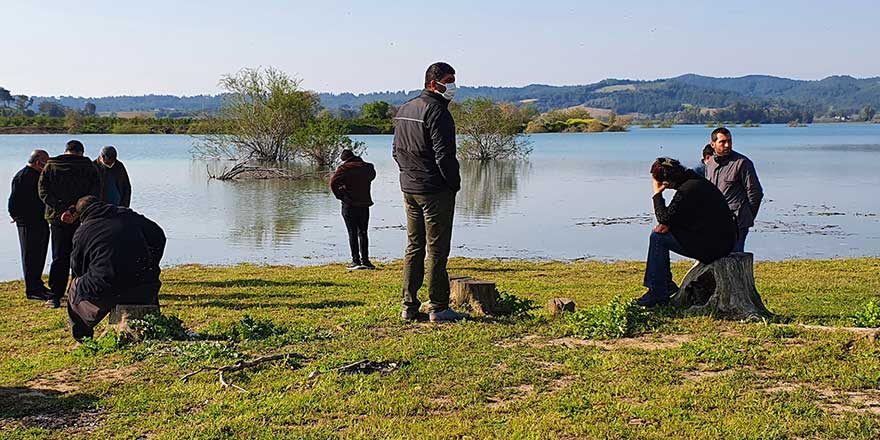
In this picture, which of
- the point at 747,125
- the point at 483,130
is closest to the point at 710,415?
the point at 483,130

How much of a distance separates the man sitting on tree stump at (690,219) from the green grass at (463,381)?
21.9 inches

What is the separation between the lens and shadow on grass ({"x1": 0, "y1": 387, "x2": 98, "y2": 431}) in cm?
520

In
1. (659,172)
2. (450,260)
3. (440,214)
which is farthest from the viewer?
(450,260)

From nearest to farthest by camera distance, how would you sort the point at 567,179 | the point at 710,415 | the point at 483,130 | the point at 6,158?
1. the point at 710,415
2. the point at 567,179
3. the point at 6,158
4. the point at 483,130

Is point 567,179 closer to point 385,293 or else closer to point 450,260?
point 450,260

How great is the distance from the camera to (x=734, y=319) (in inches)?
285

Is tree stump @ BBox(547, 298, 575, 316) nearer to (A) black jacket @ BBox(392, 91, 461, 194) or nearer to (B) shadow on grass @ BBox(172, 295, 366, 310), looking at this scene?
(A) black jacket @ BBox(392, 91, 461, 194)

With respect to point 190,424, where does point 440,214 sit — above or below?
above

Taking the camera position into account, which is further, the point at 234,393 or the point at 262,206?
the point at 262,206

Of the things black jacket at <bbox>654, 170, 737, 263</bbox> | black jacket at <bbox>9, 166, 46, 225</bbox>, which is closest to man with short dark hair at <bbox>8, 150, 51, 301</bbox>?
black jacket at <bbox>9, 166, 46, 225</bbox>

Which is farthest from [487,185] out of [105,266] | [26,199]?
[105,266]

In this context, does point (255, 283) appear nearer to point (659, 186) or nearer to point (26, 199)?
point (26, 199)

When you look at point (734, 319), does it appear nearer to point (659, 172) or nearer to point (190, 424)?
point (659, 172)

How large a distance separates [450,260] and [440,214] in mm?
8037
